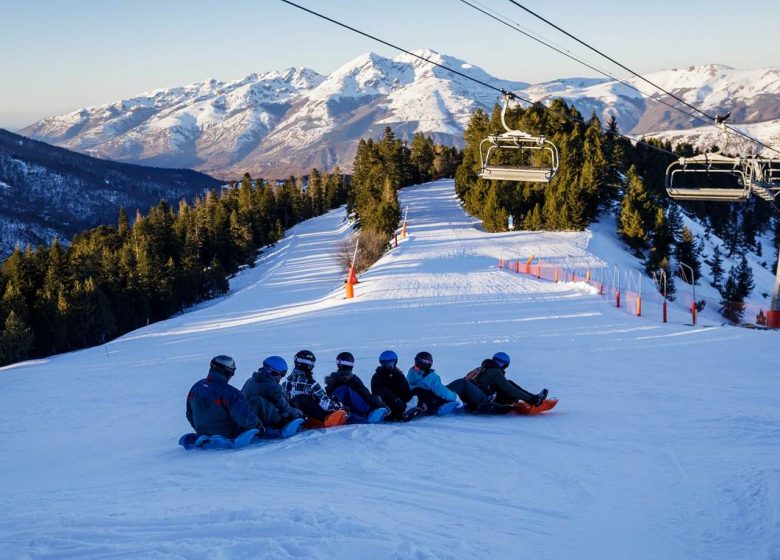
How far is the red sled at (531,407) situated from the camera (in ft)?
34.2

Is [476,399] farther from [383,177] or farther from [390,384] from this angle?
[383,177]

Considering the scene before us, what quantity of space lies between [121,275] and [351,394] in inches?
2047

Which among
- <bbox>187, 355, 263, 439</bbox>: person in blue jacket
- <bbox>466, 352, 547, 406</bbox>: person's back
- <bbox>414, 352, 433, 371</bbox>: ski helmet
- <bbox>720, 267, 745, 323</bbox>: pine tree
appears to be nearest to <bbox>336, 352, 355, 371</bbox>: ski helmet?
<bbox>414, 352, 433, 371</bbox>: ski helmet

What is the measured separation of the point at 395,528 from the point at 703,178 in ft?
311

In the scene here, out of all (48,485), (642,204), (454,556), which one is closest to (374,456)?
(454,556)

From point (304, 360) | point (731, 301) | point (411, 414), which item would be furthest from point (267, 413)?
point (731, 301)

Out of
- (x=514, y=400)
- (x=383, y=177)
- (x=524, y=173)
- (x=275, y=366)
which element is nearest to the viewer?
(x=275, y=366)

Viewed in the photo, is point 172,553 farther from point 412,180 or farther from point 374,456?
point 412,180

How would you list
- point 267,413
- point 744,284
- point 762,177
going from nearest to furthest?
point 267,413, point 762,177, point 744,284

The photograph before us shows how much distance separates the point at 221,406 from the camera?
8438mm

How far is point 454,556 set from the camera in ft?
16.2

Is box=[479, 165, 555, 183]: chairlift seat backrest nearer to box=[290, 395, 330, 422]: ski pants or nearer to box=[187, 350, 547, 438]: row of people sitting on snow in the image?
box=[187, 350, 547, 438]: row of people sitting on snow

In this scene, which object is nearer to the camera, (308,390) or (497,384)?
(308,390)

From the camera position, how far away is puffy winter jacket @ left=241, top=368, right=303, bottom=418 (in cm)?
872
